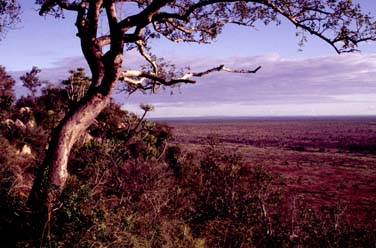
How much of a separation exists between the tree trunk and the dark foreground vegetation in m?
0.18

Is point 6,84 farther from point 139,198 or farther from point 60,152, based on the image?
point 60,152

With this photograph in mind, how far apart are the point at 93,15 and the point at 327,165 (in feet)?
155

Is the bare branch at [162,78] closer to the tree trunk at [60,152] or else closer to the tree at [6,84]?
the tree trunk at [60,152]

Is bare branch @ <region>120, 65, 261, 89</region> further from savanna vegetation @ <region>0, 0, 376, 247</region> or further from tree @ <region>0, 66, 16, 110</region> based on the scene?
tree @ <region>0, 66, 16, 110</region>

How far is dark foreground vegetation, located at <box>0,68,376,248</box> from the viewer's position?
5137mm

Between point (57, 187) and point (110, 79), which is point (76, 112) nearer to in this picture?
point (110, 79)

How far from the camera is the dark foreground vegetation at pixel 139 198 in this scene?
16.9 ft

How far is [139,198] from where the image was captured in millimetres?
12570

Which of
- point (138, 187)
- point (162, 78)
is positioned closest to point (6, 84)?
point (138, 187)

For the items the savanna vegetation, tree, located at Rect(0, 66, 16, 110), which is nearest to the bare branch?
the savanna vegetation

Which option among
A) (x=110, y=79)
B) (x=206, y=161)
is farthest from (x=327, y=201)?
(x=110, y=79)

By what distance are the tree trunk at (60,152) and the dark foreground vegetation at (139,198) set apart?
0.60 ft

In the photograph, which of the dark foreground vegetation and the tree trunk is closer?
the dark foreground vegetation

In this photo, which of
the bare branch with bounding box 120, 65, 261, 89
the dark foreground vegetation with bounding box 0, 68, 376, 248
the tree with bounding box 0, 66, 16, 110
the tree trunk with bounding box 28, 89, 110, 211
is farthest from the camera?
the tree with bounding box 0, 66, 16, 110
